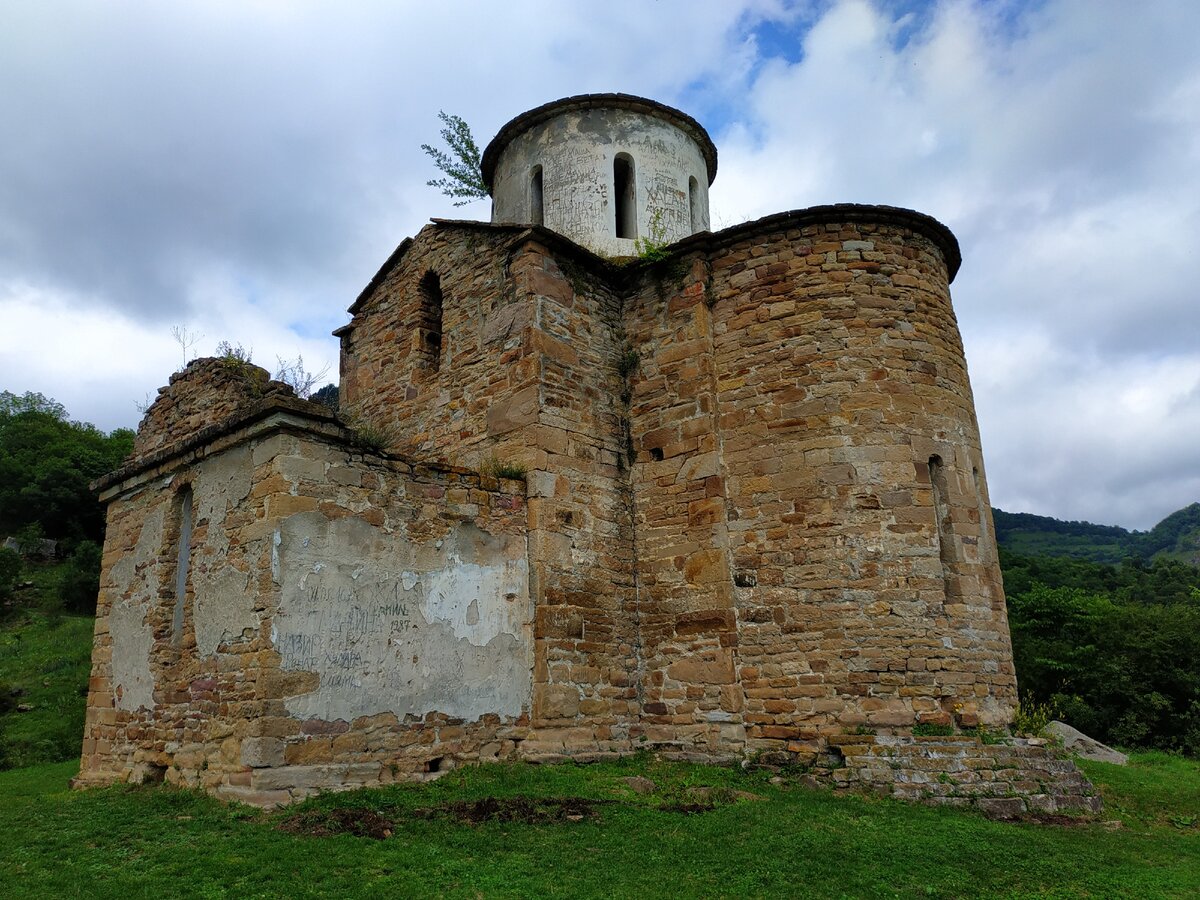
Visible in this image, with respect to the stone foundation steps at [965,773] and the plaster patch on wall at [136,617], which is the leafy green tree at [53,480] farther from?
the stone foundation steps at [965,773]

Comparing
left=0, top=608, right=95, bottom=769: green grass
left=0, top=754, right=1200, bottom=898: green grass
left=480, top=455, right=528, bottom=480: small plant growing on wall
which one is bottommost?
left=0, top=754, right=1200, bottom=898: green grass

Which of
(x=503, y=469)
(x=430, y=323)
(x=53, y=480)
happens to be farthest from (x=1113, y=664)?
(x=53, y=480)

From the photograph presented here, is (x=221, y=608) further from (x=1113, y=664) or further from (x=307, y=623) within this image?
(x=1113, y=664)

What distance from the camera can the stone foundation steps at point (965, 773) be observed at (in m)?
7.82

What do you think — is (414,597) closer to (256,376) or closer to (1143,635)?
(256,376)

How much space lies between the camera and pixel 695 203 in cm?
1451

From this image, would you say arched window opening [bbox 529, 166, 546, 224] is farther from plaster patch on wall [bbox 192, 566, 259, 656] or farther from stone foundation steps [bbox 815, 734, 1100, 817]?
stone foundation steps [bbox 815, 734, 1100, 817]

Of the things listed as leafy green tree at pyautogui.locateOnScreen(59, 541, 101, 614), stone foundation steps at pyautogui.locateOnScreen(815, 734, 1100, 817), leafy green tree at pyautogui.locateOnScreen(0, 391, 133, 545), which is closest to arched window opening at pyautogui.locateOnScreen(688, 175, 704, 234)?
stone foundation steps at pyautogui.locateOnScreen(815, 734, 1100, 817)

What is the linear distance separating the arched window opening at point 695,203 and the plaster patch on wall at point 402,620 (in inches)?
289

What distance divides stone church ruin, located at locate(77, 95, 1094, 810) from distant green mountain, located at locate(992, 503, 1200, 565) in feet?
219

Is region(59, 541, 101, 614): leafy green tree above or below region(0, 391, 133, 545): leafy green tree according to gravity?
below

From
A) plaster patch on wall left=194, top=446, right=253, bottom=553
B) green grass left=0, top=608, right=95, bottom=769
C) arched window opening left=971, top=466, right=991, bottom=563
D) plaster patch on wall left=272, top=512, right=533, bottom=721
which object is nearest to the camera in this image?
plaster patch on wall left=272, top=512, right=533, bottom=721

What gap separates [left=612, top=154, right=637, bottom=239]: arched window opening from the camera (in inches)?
542

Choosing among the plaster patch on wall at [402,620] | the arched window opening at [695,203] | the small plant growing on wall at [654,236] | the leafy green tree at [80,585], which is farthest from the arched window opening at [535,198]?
the leafy green tree at [80,585]
